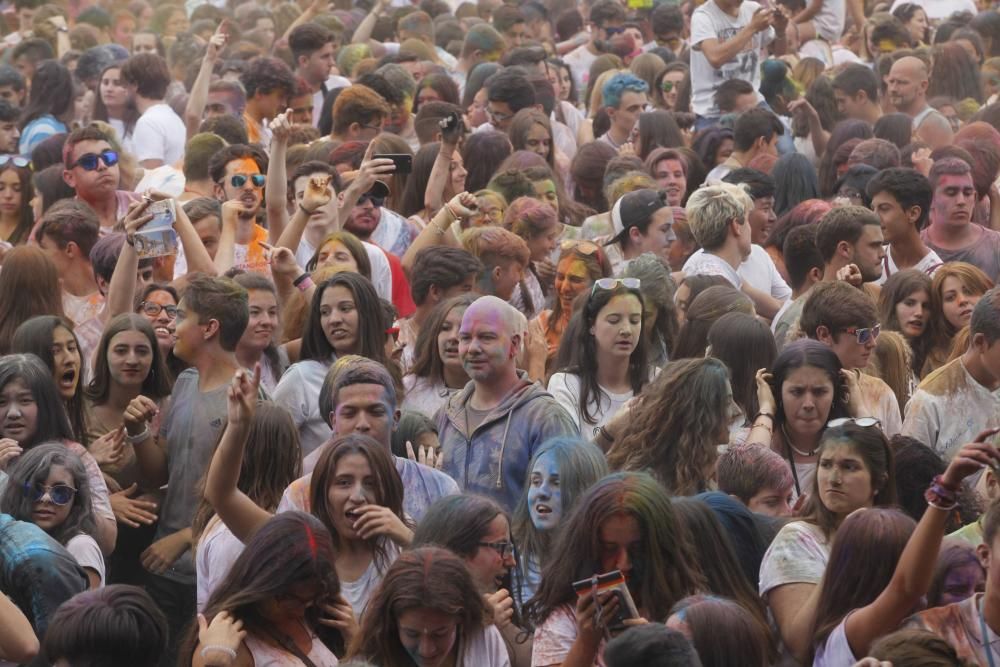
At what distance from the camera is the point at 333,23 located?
53.8ft

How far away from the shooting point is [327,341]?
26.0ft

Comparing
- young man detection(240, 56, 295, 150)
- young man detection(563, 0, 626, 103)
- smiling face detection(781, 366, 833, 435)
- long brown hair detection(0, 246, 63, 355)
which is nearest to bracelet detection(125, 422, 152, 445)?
long brown hair detection(0, 246, 63, 355)

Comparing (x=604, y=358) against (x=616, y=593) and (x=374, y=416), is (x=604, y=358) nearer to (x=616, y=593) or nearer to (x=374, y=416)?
(x=374, y=416)

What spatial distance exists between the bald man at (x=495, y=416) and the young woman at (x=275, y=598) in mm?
1583

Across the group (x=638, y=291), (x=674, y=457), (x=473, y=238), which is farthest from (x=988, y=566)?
(x=473, y=238)

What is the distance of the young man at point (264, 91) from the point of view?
12.2m

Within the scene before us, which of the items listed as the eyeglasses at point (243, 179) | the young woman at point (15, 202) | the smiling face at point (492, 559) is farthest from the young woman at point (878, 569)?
the young woman at point (15, 202)

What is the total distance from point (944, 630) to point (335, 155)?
6.11 meters

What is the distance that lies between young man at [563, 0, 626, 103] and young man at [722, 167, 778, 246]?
604 cm

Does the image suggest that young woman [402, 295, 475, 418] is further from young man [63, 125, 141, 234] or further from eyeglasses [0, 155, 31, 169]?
eyeglasses [0, 155, 31, 169]

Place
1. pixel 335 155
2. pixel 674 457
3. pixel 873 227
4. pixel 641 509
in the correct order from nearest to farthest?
pixel 641 509
pixel 674 457
pixel 873 227
pixel 335 155

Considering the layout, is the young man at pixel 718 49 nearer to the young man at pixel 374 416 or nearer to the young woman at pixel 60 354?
the young woman at pixel 60 354

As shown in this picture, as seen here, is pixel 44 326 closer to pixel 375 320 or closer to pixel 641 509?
pixel 375 320

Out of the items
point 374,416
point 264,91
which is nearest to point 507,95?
point 264,91
